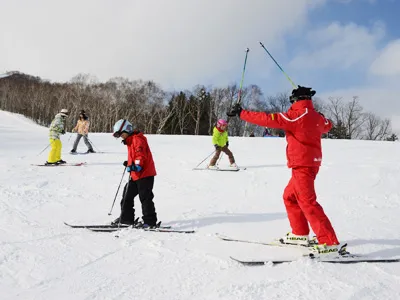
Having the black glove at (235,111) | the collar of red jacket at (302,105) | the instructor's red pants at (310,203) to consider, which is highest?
the collar of red jacket at (302,105)

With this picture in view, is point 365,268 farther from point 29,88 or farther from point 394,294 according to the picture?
point 29,88

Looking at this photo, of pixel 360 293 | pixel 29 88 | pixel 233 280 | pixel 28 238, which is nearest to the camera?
pixel 360 293

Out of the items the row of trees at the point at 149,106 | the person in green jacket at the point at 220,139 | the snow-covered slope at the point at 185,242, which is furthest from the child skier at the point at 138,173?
the row of trees at the point at 149,106

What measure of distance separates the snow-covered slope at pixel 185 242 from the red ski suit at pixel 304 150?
43 cm

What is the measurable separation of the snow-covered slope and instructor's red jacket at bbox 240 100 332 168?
1.07 metres

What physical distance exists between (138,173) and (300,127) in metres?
2.35

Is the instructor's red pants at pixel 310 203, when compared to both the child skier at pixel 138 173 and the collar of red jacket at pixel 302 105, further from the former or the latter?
the child skier at pixel 138 173

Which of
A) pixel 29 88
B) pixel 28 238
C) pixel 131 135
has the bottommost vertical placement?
pixel 28 238

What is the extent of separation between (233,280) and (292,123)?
1738 millimetres

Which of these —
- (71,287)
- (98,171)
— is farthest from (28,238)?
(98,171)

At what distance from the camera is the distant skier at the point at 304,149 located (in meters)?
3.54

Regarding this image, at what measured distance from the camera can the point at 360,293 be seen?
276 centimetres

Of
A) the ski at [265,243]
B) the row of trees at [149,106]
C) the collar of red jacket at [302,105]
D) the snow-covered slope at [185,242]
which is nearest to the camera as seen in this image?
the snow-covered slope at [185,242]

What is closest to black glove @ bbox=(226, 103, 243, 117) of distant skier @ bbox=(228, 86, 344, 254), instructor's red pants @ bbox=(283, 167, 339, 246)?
distant skier @ bbox=(228, 86, 344, 254)
